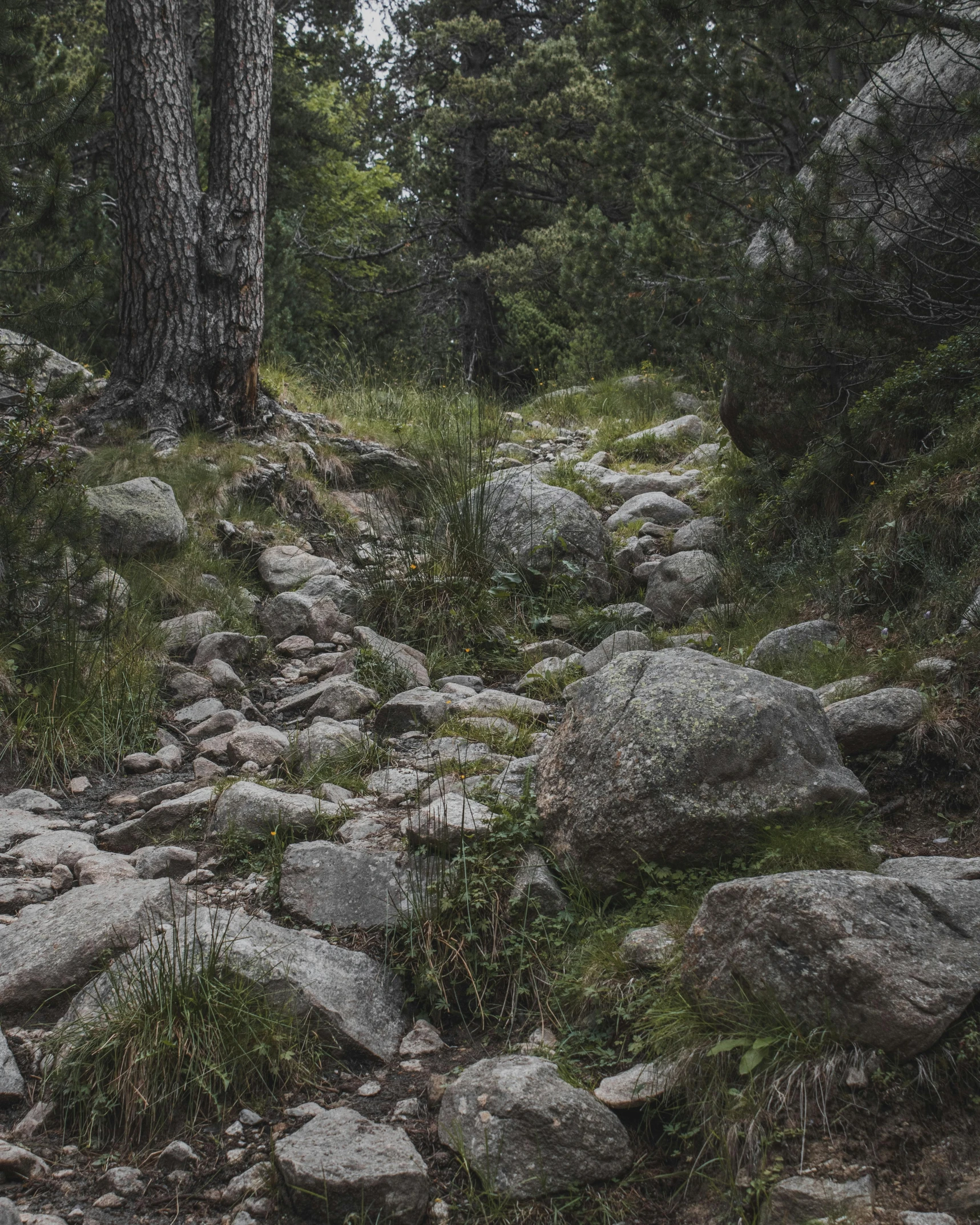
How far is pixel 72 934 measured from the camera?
270 centimetres

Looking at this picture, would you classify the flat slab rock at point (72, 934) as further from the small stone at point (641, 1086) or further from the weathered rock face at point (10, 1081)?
the small stone at point (641, 1086)

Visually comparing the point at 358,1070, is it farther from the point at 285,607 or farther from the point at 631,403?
the point at 631,403

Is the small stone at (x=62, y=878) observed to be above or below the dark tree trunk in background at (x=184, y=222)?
below

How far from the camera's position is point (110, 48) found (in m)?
7.24

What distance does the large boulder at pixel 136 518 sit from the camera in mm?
5688

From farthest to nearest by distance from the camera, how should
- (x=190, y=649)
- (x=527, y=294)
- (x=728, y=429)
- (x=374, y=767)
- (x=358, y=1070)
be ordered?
(x=527, y=294) < (x=728, y=429) < (x=190, y=649) < (x=374, y=767) < (x=358, y=1070)

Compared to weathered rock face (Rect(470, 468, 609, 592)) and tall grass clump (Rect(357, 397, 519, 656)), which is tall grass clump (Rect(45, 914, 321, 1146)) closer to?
tall grass clump (Rect(357, 397, 519, 656))

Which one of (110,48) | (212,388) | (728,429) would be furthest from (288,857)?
(110,48)

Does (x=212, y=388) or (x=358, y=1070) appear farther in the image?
(x=212, y=388)

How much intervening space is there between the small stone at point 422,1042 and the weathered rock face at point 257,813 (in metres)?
0.95

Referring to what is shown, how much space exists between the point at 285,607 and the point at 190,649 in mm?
662

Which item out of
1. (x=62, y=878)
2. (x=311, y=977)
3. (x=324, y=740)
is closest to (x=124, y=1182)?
(x=311, y=977)

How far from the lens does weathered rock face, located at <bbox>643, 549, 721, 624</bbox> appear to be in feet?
18.7

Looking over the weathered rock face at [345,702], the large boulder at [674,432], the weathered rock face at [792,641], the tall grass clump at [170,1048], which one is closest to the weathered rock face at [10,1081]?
the tall grass clump at [170,1048]
